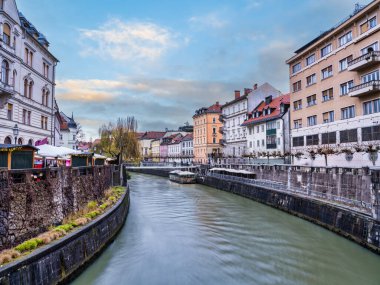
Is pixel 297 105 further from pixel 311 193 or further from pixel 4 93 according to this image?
pixel 4 93

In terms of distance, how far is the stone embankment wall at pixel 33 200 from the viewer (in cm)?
831

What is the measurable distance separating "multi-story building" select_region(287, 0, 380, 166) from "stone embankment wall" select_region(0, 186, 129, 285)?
23.2 m

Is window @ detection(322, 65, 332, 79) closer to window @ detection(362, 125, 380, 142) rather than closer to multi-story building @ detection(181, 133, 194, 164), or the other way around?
window @ detection(362, 125, 380, 142)

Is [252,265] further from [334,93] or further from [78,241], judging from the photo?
[334,93]

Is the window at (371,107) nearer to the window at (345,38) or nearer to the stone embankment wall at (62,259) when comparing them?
the window at (345,38)

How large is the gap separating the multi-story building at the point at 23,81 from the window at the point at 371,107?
94.9 feet

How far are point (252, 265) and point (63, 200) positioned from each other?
25.2 ft

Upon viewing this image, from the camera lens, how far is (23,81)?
28562 millimetres

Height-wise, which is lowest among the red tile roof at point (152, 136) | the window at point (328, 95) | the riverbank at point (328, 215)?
the riverbank at point (328, 215)

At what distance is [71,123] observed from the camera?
71.2 metres

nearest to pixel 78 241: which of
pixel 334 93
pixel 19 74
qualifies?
pixel 19 74

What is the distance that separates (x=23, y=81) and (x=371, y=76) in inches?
1203

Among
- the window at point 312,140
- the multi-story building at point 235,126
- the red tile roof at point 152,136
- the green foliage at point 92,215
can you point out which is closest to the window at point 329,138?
the window at point 312,140

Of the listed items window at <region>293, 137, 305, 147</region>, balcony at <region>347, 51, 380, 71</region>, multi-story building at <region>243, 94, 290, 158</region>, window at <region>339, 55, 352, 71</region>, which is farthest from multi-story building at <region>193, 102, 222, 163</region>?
balcony at <region>347, 51, 380, 71</region>
